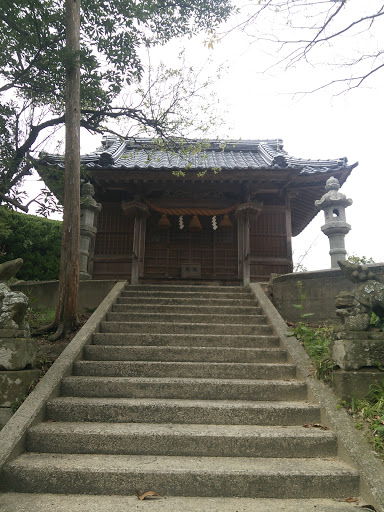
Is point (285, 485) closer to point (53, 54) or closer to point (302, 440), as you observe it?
point (302, 440)

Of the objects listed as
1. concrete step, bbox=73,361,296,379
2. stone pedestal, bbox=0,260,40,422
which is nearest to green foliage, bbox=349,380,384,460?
concrete step, bbox=73,361,296,379

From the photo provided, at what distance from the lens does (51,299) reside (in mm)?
7109

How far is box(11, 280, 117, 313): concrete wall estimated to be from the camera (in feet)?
22.8

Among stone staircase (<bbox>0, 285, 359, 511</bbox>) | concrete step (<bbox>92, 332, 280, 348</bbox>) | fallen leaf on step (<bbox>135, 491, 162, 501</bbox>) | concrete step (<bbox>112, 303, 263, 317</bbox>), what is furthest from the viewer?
concrete step (<bbox>112, 303, 263, 317</bbox>)

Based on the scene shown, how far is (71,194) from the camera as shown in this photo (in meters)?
5.66

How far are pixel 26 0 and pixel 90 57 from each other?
1125 millimetres

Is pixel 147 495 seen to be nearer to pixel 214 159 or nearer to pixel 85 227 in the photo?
pixel 85 227

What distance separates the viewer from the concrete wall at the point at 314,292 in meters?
5.63

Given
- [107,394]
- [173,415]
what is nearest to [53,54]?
[107,394]

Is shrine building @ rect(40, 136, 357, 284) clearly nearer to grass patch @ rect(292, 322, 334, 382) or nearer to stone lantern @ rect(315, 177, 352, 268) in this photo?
stone lantern @ rect(315, 177, 352, 268)

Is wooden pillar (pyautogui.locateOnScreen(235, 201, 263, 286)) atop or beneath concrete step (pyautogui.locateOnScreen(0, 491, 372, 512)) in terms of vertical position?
atop

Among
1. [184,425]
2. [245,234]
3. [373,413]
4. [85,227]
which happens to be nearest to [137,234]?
[85,227]

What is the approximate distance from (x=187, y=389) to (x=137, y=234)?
259 inches

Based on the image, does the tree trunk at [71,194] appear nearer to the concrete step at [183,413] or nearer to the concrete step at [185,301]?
the concrete step at [185,301]
